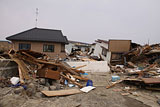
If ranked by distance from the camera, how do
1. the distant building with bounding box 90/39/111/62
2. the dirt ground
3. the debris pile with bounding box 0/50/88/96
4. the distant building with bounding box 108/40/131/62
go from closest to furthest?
the dirt ground
the debris pile with bounding box 0/50/88/96
the distant building with bounding box 108/40/131/62
the distant building with bounding box 90/39/111/62

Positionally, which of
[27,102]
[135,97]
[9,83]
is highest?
[9,83]

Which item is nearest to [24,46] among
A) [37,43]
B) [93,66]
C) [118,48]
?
[37,43]

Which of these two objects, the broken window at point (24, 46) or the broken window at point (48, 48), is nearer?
the broken window at point (24, 46)

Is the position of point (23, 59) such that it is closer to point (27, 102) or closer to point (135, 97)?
point (27, 102)

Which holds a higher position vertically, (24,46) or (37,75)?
(24,46)

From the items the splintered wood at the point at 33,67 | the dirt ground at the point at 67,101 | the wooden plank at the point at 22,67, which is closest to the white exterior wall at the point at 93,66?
the splintered wood at the point at 33,67

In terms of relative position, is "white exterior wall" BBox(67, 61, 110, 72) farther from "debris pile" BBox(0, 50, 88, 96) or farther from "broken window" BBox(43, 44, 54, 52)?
"broken window" BBox(43, 44, 54, 52)

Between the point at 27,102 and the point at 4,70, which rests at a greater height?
the point at 4,70

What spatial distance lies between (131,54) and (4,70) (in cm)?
1326

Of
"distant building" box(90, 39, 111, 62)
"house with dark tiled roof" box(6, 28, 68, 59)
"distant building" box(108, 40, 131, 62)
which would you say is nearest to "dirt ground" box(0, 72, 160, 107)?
"distant building" box(108, 40, 131, 62)

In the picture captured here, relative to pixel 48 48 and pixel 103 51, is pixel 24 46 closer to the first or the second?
pixel 48 48

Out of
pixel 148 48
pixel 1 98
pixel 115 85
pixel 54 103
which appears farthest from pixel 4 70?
pixel 148 48

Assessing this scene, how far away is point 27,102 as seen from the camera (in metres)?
3.21

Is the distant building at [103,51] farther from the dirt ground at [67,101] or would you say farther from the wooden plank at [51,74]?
the wooden plank at [51,74]
